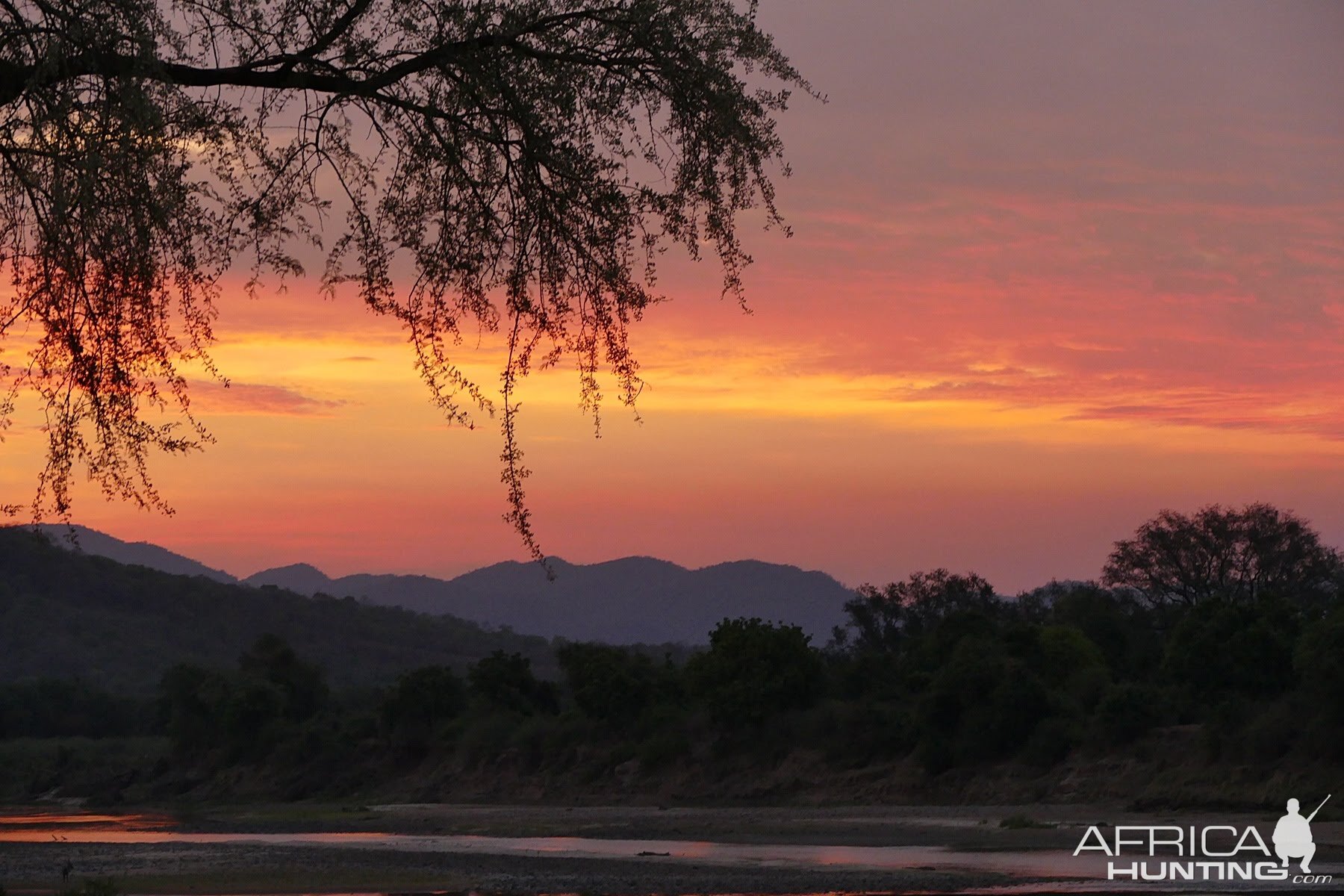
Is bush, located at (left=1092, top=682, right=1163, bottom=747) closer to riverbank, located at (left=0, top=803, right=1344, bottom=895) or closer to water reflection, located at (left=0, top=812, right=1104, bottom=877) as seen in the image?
riverbank, located at (left=0, top=803, right=1344, bottom=895)

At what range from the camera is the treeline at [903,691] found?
4319cm

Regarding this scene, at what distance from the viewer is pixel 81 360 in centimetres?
710

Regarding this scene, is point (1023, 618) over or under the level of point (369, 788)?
over

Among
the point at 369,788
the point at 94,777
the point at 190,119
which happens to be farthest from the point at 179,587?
the point at 190,119

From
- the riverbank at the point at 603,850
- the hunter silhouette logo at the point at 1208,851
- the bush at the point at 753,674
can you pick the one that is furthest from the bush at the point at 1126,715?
the bush at the point at 753,674

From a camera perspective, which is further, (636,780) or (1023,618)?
(1023,618)

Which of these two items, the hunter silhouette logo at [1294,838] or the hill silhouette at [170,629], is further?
the hill silhouette at [170,629]

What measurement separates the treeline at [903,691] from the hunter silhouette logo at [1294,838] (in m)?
6.36

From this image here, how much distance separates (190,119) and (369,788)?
5889 cm

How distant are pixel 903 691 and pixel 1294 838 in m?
24.8

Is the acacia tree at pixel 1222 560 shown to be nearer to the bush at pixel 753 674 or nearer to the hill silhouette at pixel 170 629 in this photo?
the bush at pixel 753 674

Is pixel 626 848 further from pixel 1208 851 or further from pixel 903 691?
pixel 903 691

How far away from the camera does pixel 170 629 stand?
5659 inches

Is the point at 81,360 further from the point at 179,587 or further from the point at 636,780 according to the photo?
the point at 179,587
